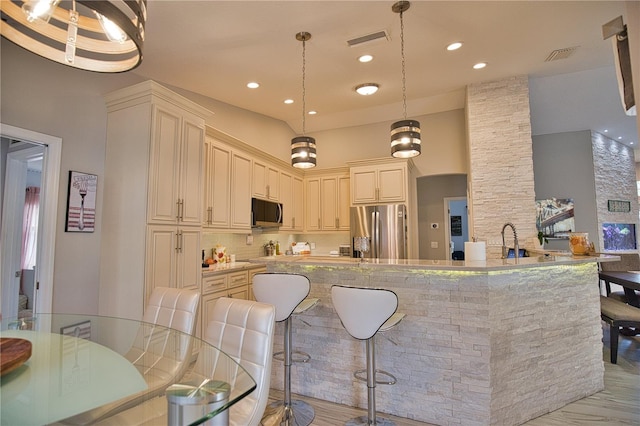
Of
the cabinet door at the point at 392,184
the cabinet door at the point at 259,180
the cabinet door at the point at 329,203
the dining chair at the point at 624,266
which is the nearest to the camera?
the dining chair at the point at 624,266

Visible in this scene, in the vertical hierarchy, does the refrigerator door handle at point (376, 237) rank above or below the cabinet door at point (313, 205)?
below

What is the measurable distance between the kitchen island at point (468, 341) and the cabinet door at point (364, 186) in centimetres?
260

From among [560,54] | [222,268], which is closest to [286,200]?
[222,268]

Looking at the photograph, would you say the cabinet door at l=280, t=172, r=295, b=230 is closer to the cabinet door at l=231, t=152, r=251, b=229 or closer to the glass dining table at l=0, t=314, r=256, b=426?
the cabinet door at l=231, t=152, r=251, b=229

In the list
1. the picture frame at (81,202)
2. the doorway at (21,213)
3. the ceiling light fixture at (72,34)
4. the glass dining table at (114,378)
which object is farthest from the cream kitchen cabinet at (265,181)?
the ceiling light fixture at (72,34)

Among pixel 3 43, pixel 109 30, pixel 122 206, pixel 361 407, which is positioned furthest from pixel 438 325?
pixel 3 43

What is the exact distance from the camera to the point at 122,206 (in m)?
2.93

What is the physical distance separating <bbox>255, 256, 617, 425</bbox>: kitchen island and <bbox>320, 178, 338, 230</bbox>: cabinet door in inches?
113

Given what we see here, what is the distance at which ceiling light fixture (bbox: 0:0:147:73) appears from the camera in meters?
1.18

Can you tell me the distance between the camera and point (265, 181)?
16.2 feet

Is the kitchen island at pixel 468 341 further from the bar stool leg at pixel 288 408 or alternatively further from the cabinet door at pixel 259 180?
the cabinet door at pixel 259 180

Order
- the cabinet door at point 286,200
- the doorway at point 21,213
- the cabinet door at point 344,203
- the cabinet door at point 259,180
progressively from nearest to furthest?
the doorway at point 21,213 < the cabinet door at point 259,180 < the cabinet door at point 286,200 < the cabinet door at point 344,203

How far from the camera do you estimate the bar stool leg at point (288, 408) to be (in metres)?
2.30

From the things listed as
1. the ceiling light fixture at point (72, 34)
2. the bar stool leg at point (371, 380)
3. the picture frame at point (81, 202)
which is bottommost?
the bar stool leg at point (371, 380)
